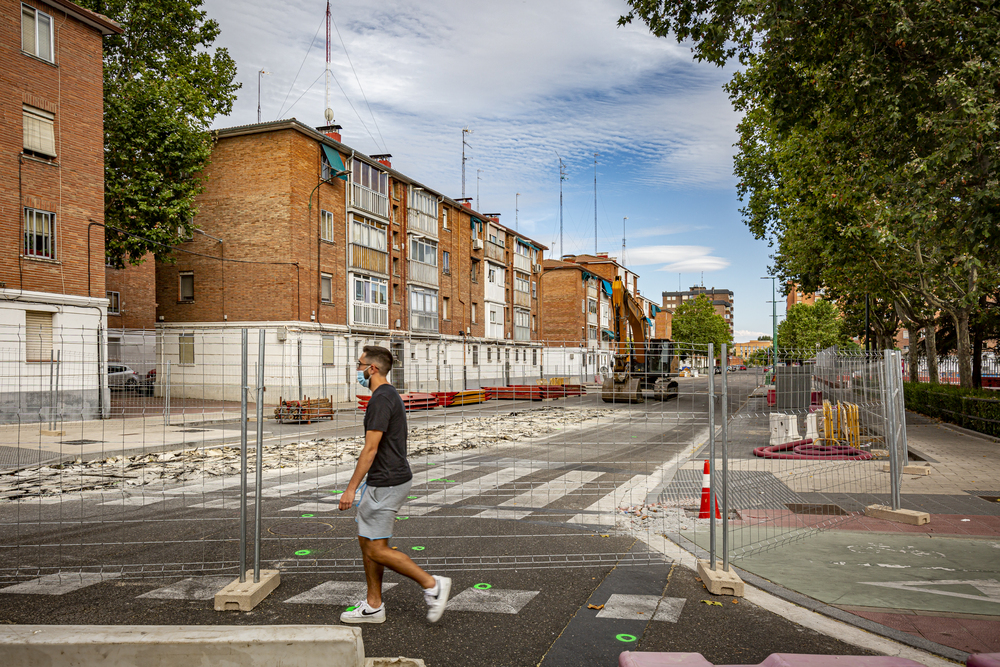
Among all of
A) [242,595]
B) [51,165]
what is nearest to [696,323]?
[51,165]

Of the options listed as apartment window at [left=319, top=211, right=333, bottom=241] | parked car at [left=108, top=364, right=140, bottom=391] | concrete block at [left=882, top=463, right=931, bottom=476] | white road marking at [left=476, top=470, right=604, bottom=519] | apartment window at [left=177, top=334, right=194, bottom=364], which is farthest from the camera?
apartment window at [left=319, top=211, right=333, bottom=241]

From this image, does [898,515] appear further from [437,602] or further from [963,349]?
[963,349]

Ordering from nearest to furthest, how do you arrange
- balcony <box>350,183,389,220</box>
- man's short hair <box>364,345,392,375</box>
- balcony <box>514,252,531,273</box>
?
man's short hair <box>364,345,392,375</box> → balcony <box>350,183,389,220</box> → balcony <box>514,252,531,273</box>

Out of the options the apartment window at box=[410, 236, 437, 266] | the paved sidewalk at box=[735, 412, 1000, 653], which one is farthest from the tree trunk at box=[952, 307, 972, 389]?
the apartment window at box=[410, 236, 437, 266]

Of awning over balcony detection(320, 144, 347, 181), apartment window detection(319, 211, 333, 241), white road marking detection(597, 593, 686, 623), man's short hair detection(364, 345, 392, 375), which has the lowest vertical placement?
white road marking detection(597, 593, 686, 623)

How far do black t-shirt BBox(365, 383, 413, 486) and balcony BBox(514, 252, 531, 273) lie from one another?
2023 inches

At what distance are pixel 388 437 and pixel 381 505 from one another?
1.49 feet

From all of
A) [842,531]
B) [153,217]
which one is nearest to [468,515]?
[842,531]

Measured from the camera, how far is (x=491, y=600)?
195 inches

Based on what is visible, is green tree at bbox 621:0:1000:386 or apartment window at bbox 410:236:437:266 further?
apartment window at bbox 410:236:437:266

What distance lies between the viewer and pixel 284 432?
672 cm

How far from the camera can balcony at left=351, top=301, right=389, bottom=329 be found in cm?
3322

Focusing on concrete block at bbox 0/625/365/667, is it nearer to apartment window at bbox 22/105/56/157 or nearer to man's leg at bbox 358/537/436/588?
man's leg at bbox 358/537/436/588

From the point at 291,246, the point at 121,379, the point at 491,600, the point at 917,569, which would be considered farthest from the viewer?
the point at 291,246
